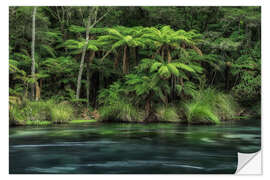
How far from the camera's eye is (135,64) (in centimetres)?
1036

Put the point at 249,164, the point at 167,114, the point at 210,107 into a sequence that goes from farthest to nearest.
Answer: the point at 167,114, the point at 210,107, the point at 249,164

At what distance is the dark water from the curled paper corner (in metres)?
0.09

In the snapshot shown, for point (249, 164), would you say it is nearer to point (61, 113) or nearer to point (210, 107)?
point (210, 107)

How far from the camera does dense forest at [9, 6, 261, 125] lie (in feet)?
29.8

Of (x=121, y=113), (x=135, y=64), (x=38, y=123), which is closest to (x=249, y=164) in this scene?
(x=121, y=113)

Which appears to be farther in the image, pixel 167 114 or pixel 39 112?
pixel 167 114

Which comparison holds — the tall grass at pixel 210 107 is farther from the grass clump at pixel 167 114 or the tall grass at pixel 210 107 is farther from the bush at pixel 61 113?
the bush at pixel 61 113

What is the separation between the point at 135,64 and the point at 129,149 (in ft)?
16.9

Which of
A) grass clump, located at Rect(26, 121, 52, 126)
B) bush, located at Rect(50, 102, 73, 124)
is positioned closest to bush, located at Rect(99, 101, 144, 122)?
bush, located at Rect(50, 102, 73, 124)
